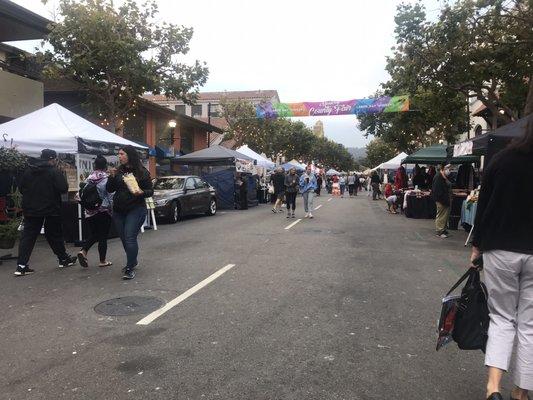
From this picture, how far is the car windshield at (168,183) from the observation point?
1623 centimetres

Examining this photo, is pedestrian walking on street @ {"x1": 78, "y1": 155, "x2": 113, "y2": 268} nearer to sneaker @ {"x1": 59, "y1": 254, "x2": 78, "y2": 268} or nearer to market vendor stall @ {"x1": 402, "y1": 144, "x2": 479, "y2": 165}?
sneaker @ {"x1": 59, "y1": 254, "x2": 78, "y2": 268}

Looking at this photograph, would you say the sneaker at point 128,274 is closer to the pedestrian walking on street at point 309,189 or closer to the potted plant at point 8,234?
the potted plant at point 8,234

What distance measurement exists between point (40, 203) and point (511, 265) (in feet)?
22.1

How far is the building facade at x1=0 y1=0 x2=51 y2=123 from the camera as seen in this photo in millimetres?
14688

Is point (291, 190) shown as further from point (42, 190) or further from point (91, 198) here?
→ point (42, 190)

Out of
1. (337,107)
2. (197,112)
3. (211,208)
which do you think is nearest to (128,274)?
(211,208)

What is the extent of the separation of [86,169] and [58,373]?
9.63 m

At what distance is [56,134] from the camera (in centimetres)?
1073

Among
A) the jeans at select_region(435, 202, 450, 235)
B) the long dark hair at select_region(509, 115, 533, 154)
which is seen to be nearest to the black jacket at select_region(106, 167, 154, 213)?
the long dark hair at select_region(509, 115, 533, 154)

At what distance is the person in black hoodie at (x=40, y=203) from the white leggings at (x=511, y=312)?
6.57 meters

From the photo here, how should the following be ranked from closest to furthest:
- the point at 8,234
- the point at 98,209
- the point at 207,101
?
the point at 98,209, the point at 8,234, the point at 207,101

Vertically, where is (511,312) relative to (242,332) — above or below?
above

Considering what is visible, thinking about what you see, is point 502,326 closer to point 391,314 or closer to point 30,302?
point 391,314

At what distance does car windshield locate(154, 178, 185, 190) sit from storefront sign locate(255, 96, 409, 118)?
49.0ft
